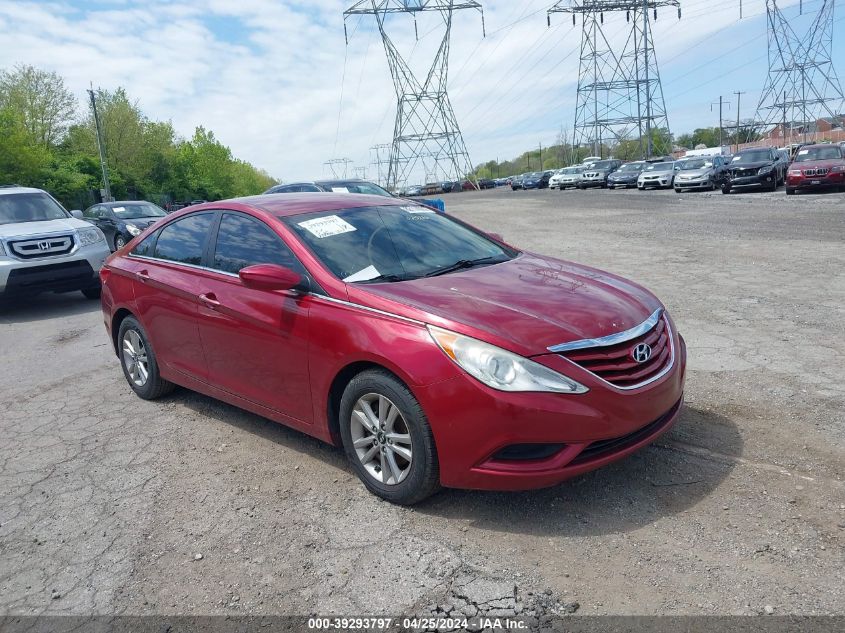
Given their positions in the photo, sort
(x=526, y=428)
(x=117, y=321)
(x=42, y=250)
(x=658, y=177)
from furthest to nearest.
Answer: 1. (x=658, y=177)
2. (x=42, y=250)
3. (x=117, y=321)
4. (x=526, y=428)

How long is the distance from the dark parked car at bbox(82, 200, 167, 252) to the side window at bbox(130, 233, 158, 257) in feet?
41.5

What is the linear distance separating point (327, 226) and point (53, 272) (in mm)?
7059

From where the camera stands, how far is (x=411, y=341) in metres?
3.21

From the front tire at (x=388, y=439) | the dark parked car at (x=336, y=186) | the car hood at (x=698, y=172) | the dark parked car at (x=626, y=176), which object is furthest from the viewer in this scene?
the dark parked car at (x=626, y=176)

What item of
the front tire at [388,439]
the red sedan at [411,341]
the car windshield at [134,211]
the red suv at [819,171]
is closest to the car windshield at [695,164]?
the red suv at [819,171]

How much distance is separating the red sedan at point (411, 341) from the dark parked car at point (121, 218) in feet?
46.2

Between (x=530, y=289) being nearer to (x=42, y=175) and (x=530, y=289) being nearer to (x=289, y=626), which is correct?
(x=289, y=626)

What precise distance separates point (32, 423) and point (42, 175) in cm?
4634

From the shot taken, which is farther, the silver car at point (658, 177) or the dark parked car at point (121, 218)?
the silver car at point (658, 177)

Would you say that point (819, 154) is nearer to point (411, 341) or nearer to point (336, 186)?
point (336, 186)

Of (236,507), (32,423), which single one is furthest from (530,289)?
(32,423)

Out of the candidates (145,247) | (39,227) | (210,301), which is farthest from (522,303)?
(39,227)

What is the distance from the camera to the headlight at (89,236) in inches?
394

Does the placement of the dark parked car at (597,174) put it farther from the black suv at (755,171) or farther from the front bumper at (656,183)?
the black suv at (755,171)
